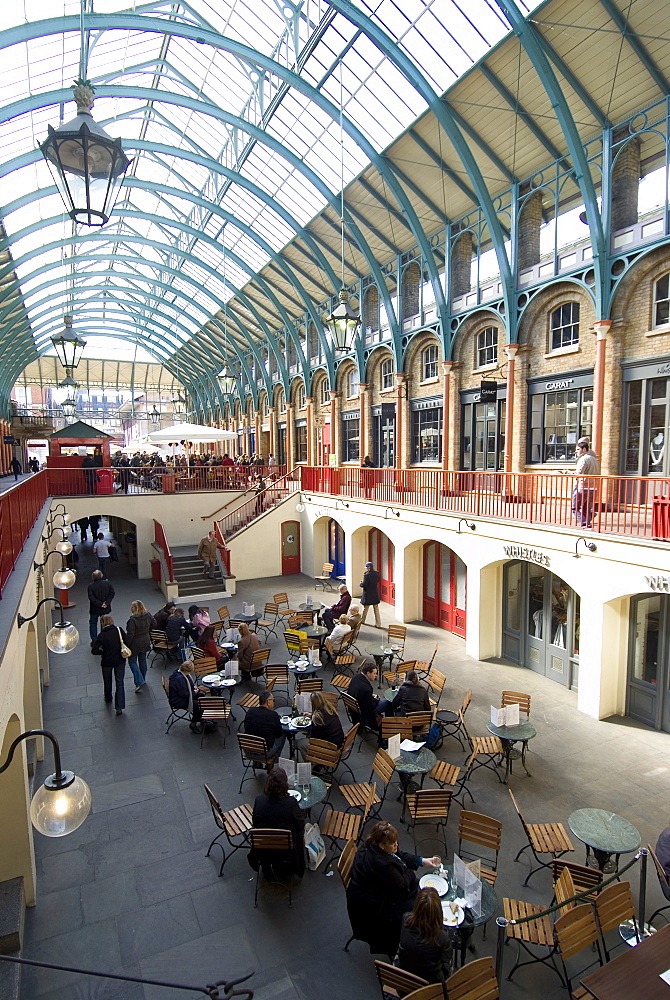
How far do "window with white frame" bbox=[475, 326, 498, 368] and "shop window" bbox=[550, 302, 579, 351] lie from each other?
6.49 feet

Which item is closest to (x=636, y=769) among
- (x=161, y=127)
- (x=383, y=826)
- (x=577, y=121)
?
(x=383, y=826)

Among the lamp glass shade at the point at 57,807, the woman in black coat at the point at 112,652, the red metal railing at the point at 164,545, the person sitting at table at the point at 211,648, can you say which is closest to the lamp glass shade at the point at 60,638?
the lamp glass shade at the point at 57,807

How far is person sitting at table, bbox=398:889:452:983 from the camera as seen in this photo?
4.17 m

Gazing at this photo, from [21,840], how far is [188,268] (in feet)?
116

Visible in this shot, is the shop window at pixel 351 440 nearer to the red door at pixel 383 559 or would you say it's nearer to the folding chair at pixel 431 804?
the red door at pixel 383 559

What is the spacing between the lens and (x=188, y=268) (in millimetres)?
35219

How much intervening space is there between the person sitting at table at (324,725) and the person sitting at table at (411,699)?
3.97ft

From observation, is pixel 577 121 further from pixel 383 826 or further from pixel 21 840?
pixel 21 840

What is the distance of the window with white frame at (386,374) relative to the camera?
20.7 m

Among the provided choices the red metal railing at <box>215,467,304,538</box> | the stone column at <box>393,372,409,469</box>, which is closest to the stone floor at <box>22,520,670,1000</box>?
the stone column at <box>393,372,409,469</box>

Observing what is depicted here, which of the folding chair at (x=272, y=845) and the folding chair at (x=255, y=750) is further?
the folding chair at (x=255, y=750)

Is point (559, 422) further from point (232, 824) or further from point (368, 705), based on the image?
point (232, 824)

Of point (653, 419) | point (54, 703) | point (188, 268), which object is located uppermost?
point (188, 268)

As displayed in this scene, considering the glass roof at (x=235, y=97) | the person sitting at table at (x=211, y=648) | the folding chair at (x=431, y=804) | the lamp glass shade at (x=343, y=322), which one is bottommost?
the folding chair at (x=431, y=804)
